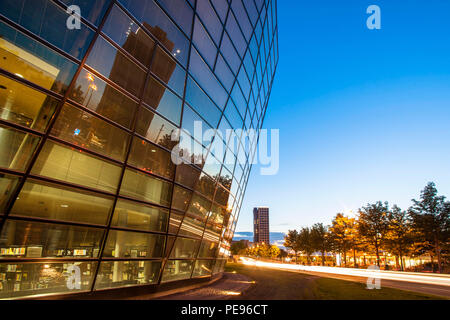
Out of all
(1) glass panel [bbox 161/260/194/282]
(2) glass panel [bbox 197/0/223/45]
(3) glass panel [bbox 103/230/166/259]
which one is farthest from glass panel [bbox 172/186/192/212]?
(2) glass panel [bbox 197/0/223/45]

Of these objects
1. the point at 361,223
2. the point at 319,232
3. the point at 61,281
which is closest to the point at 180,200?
the point at 61,281

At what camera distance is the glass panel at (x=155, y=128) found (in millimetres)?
10567

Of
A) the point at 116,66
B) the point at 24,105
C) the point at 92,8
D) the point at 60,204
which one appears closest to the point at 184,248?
the point at 60,204

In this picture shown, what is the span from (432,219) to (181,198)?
Answer: 5202cm

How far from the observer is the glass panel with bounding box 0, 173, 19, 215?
6.79 meters

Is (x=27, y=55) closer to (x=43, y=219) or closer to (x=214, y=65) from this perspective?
(x=43, y=219)

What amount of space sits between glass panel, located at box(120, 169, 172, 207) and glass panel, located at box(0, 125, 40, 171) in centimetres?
349

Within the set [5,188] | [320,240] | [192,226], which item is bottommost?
[192,226]

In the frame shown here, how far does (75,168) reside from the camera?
8.57m

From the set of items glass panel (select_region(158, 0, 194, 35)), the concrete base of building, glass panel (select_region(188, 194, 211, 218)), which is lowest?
the concrete base of building

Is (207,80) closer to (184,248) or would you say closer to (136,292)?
(184,248)

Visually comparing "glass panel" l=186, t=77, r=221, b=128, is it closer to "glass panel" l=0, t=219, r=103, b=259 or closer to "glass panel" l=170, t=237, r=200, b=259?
"glass panel" l=170, t=237, r=200, b=259

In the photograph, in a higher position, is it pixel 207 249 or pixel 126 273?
pixel 207 249

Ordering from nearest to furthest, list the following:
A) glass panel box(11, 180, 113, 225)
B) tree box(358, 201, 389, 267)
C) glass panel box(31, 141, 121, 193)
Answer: glass panel box(11, 180, 113, 225)
glass panel box(31, 141, 121, 193)
tree box(358, 201, 389, 267)
